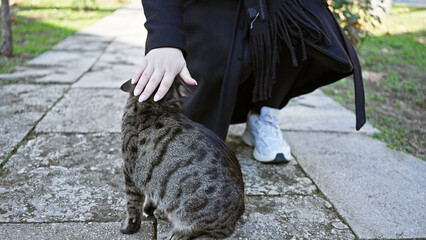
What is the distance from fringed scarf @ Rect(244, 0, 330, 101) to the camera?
6.37 feet

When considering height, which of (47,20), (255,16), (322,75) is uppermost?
(255,16)

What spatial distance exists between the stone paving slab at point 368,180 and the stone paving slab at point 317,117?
137 mm

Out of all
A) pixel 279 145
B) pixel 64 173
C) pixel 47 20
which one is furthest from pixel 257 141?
pixel 47 20

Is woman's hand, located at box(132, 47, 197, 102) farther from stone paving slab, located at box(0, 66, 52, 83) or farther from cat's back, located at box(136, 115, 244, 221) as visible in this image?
stone paving slab, located at box(0, 66, 52, 83)

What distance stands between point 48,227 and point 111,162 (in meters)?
0.63

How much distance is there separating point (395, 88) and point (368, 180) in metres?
2.16

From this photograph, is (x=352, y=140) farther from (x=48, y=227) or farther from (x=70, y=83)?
(x=70, y=83)

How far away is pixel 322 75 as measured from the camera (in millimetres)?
2229

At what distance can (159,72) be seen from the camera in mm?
1558

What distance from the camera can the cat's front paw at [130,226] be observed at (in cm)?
165

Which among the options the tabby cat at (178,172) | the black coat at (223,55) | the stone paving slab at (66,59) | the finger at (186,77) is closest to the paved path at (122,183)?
the tabby cat at (178,172)

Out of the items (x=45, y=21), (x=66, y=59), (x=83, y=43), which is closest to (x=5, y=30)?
(x=66, y=59)

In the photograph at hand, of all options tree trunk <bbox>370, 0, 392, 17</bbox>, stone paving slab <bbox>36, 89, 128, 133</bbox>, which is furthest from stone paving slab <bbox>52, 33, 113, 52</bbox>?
tree trunk <bbox>370, 0, 392, 17</bbox>

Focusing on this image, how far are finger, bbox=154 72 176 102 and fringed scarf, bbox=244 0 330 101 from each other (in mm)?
614
